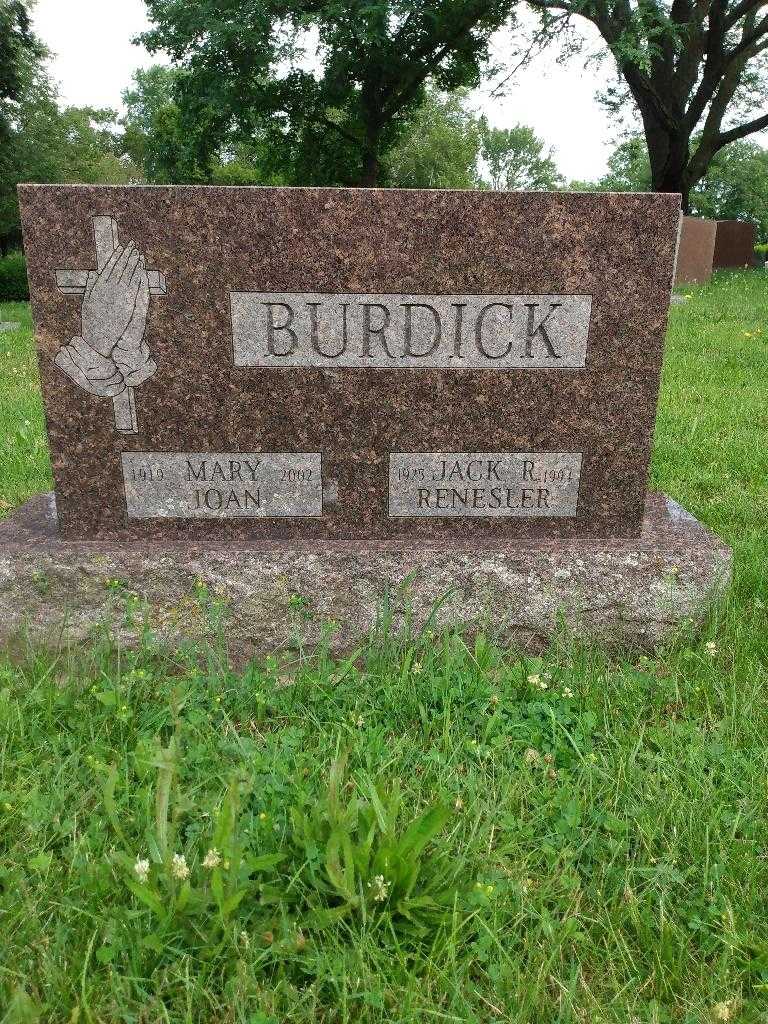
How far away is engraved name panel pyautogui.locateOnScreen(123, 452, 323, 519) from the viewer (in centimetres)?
256

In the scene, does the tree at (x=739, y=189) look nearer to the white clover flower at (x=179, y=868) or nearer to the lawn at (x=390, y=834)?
the lawn at (x=390, y=834)

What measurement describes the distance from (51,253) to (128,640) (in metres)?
1.20

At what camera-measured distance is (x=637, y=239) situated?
7.95ft

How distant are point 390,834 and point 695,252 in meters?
15.7

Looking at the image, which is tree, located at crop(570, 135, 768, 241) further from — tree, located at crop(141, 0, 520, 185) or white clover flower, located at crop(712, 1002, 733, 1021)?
white clover flower, located at crop(712, 1002, 733, 1021)

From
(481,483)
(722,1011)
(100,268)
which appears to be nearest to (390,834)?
(722,1011)

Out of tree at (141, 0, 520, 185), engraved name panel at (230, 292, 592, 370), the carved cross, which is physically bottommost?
engraved name panel at (230, 292, 592, 370)

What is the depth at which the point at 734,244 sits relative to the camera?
20.5m

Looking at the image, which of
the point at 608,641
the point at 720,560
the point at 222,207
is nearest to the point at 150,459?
the point at 222,207

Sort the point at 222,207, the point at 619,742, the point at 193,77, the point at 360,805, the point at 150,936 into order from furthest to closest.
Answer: the point at 193,77 → the point at 222,207 → the point at 619,742 → the point at 360,805 → the point at 150,936

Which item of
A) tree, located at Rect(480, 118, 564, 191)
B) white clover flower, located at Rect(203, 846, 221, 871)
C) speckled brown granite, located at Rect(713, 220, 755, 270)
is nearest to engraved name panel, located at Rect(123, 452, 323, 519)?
white clover flower, located at Rect(203, 846, 221, 871)

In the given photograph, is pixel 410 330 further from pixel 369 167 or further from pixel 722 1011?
pixel 369 167

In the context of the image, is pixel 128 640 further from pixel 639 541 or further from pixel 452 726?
pixel 639 541

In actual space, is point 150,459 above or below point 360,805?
above
